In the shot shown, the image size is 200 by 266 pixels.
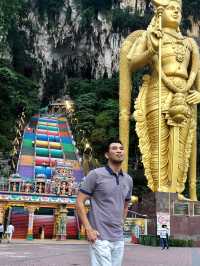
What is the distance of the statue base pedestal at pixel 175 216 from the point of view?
988 centimetres

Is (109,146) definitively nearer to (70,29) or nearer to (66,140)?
(66,140)

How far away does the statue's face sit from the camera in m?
11.5

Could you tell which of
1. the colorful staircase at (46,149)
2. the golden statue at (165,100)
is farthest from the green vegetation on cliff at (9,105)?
the golden statue at (165,100)

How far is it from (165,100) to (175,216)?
2817 mm

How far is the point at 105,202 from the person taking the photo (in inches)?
92.8

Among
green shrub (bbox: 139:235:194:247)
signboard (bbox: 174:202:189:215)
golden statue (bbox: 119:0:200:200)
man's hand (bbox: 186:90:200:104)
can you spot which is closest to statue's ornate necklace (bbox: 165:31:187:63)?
golden statue (bbox: 119:0:200:200)

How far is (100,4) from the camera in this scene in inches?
1282

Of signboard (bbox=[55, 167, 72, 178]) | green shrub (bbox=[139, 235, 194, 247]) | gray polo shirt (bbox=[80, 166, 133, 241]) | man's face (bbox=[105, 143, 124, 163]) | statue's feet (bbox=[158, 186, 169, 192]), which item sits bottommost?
green shrub (bbox=[139, 235, 194, 247])

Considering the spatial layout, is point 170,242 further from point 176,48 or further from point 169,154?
point 176,48

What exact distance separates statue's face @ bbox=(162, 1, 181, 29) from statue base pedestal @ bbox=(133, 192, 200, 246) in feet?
14.4

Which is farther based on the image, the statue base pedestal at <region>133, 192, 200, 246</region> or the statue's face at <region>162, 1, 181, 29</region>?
the statue's face at <region>162, 1, 181, 29</region>

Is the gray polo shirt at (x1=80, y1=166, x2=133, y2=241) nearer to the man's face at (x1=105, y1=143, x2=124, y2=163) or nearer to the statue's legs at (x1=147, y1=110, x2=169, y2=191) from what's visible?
the man's face at (x1=105, y1=143, x2=124, y2=163)

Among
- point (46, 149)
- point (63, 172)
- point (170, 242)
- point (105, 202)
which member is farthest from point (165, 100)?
point (46, 149)

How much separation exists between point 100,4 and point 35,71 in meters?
6.81
